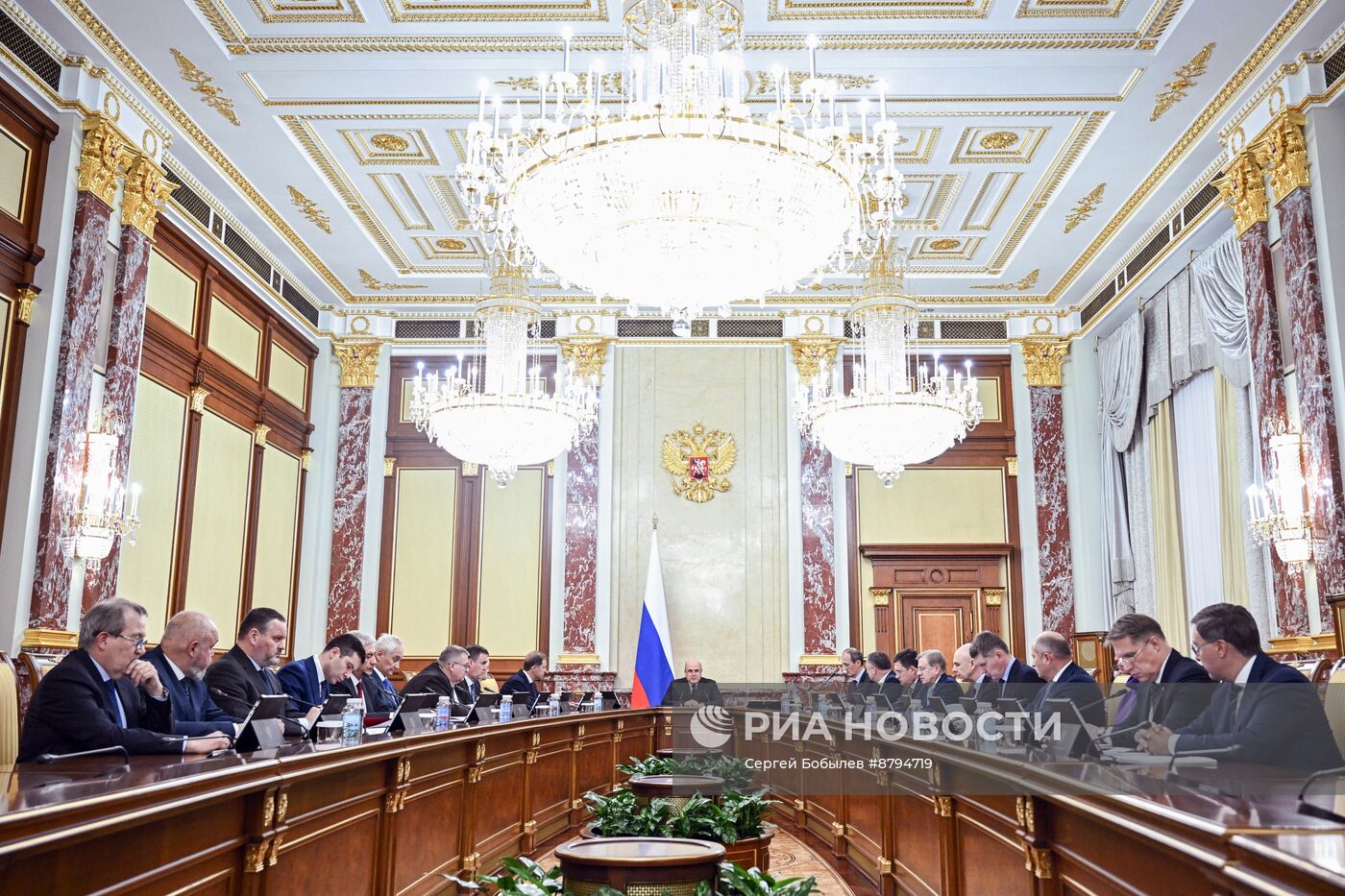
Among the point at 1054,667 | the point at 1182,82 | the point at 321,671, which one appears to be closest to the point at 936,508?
the point at 1182,82

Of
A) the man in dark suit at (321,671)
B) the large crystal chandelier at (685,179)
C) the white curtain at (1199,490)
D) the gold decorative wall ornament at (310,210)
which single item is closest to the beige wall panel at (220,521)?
the gold decorative wall ornament at (310,210)

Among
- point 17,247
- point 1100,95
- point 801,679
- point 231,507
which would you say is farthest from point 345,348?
point 1100,95

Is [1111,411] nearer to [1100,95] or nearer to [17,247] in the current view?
[1100,95]

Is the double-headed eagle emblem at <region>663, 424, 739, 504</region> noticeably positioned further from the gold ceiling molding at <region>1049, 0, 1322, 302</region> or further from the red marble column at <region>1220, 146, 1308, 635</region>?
the red marble column at <region>1220, 146, 1308, 635</region>

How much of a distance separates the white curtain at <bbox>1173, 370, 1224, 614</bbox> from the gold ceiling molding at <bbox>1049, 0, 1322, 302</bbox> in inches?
67.9

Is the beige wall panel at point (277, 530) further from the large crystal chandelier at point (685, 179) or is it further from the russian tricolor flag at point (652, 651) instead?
the large crystal chandelier at point (685, 179)

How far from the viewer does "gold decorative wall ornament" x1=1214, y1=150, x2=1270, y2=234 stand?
8.30m

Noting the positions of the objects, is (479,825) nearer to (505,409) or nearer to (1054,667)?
(1054,667)

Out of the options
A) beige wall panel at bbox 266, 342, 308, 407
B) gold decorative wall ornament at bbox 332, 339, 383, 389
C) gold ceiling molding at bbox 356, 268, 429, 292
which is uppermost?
gold ceiling molding at bbox 356, 268, 429, 292

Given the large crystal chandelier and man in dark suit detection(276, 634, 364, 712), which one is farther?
man in dark suit detection(276, 634, 364, 712)

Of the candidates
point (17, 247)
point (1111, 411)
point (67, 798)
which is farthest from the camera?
point (1111, 411)

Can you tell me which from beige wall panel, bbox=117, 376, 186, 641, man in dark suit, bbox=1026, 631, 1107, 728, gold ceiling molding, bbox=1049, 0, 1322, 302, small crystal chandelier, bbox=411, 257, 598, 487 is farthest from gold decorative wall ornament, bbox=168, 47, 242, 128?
gold ceiling molding, bbox=1049, 0, 1322, 302

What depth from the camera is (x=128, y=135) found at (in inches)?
327

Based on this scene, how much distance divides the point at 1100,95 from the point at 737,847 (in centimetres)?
661
